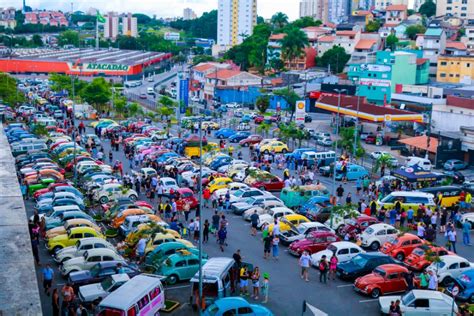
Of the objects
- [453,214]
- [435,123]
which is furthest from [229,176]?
[435,123]

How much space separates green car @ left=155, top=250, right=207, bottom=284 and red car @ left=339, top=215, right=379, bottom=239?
24.1 feet

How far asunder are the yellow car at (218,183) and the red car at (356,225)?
7762 mm

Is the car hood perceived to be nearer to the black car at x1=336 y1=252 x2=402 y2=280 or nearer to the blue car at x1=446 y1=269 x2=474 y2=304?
the black car at x1=336 y1=252 x2=402 y2=280

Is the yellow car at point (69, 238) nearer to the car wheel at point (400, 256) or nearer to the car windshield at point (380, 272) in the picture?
the car windshield at point (380, 272)

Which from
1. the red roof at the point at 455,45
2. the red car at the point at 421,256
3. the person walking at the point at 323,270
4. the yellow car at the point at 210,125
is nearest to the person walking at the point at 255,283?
the person walking at the point at 323,270

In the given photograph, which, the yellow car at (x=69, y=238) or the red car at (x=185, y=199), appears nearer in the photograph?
the yellow car at (x=69, y=238)

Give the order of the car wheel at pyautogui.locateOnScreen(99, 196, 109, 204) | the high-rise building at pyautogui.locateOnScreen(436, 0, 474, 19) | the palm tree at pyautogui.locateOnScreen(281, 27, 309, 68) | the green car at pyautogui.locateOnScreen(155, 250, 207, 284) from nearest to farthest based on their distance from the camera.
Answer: the green car at pyautogui.locateOnScreen(155, 250, 207, 284) → the car wheel at pyautogui.locateOnScreen(99, 196, 109, 204) → the palm tree at pyautogui.locateOnScreen(281, 27, 309, 68) → the high-rise building at pyautogui.locateOnScreen(436, 0, 474, 19)

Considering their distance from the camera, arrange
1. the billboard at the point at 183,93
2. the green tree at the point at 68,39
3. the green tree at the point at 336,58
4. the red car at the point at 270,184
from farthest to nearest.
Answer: the green tree at the point at 68,39, the green tree at the point at 336,58, the billboard at the point at 183,93, the red car at the point at 270,184

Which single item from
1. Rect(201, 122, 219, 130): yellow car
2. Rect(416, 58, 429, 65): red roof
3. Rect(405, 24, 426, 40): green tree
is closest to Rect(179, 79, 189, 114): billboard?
Rect(201, 122, 219, 130): yellow car

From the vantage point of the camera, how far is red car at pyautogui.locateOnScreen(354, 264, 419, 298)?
19.2m

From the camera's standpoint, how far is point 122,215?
→ 25641mm

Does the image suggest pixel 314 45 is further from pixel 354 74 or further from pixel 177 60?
pixel 177 60

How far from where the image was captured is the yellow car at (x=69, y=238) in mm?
22250

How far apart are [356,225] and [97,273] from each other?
10714mm
